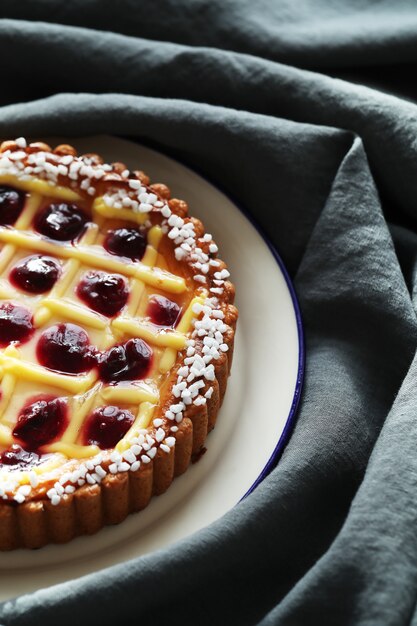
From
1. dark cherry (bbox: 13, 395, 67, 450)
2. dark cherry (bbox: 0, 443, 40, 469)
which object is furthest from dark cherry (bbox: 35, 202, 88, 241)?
dark cherry (bbox: 0, 443, 40, 469)

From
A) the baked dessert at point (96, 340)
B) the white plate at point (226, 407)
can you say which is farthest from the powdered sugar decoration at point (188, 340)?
the white plate at point (226, 407)

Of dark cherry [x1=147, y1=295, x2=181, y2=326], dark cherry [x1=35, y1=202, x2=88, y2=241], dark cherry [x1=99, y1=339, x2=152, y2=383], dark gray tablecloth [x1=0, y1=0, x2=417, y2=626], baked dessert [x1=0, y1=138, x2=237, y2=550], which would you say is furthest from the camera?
dark cherry [x1=35, y1=202, x2=88, y2=241]

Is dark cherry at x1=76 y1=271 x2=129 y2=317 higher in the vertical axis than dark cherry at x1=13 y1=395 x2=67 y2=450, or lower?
higher

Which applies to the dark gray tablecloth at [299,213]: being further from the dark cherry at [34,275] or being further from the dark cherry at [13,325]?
the dark cherry at [13,325]

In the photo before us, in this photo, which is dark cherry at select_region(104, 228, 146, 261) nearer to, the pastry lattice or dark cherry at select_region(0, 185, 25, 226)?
the pastry lattice

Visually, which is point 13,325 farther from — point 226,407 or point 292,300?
point 292,300

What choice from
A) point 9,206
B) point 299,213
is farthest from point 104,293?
point 299,213

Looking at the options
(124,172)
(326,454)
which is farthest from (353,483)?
(124,172)
